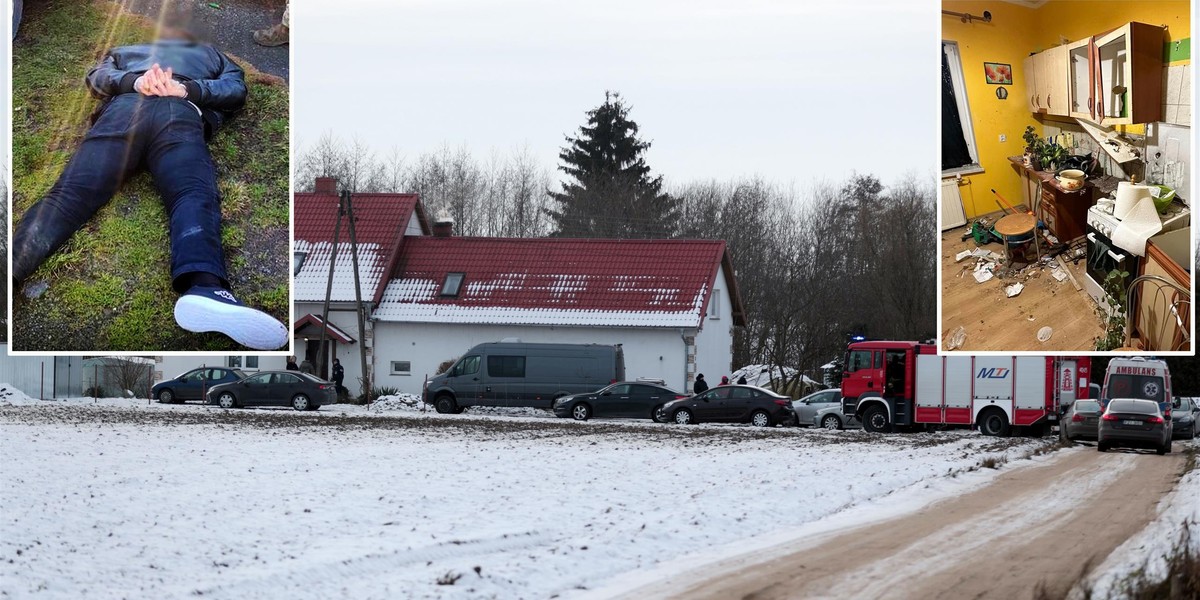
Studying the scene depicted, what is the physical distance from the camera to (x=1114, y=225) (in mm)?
10594

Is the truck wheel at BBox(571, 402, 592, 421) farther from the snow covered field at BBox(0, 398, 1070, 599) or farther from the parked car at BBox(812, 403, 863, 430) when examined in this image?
the snow covered field at BBox(0, 398, 1070, 599)

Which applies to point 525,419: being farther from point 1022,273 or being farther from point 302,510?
point 1022,273

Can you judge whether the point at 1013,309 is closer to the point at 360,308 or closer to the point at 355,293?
the point at 360,308

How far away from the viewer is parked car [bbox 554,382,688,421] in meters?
34.7

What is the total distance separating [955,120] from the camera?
1091 centimetres

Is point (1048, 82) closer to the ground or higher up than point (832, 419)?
higher up

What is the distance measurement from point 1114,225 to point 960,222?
1.14 m

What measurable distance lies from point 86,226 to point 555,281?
35302mm

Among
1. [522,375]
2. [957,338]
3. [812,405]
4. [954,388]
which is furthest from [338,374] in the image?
[957,338]

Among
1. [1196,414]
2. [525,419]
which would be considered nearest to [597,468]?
[525,419]

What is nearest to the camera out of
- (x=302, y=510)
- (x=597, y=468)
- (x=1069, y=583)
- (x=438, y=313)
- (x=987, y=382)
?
(x=1069, y=583)

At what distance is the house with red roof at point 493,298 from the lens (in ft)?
145

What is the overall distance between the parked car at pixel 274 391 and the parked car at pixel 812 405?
12282mm

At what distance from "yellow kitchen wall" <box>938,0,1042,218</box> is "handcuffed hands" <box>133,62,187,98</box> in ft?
20.2
